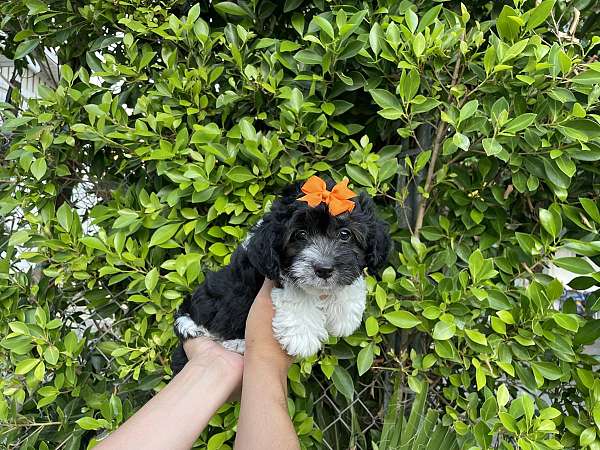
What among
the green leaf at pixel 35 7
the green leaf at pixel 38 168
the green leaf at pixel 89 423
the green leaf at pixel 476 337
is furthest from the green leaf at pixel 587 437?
the green leaf at pixel 35 7

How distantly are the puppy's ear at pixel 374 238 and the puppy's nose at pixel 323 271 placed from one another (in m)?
0.22

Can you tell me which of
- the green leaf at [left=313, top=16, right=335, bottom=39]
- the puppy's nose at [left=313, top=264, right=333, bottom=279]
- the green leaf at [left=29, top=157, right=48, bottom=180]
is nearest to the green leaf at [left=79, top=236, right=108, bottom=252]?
the green leaf at [left=29, top=157, right=48, bottom=180]

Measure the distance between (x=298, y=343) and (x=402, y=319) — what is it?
45 cm

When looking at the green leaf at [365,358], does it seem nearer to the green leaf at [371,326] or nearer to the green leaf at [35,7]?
the green leaf at [371,326]

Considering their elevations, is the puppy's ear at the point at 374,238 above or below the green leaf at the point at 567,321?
above

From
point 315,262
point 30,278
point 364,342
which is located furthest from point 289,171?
point 30,278

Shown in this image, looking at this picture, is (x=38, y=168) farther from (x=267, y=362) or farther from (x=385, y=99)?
A: (x=385, y=99)

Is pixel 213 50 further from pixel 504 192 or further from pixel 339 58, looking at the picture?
pixel 504 192

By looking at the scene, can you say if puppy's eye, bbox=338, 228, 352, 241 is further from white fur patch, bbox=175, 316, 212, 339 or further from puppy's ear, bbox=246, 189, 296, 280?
white fur patch, bbox=175, 316, 212, 339

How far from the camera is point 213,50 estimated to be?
2.46 metres

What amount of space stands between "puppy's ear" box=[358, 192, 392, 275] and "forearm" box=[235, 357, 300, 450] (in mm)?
586

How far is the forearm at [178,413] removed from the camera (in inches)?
66.8

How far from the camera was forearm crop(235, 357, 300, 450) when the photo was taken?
1.66 metres

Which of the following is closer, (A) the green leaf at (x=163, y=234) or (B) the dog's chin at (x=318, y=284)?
(B) the dog's chin at (x=318, y=284)
